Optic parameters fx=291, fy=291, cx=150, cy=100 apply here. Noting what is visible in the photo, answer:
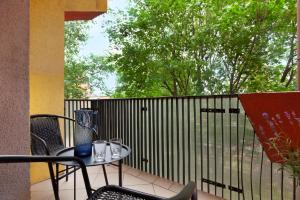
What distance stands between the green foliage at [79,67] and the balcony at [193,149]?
22.2 ft

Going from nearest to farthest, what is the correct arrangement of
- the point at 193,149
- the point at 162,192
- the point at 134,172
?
the point at 162,192 → the point at 193,149 → the point at 134,172

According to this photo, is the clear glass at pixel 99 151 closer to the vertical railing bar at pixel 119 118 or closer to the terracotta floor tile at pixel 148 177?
the terracotta floor tile at pixel 148 177

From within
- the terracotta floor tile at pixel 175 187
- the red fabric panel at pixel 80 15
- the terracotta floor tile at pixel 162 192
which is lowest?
the terracotta floor tile at pixel 162 192

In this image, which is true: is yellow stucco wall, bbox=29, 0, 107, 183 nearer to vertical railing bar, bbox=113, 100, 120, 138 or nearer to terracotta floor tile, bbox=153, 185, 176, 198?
vertical railing bar, bbox=113, 100, 120, 138

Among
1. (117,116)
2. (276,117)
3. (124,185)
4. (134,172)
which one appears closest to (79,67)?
(117,116)

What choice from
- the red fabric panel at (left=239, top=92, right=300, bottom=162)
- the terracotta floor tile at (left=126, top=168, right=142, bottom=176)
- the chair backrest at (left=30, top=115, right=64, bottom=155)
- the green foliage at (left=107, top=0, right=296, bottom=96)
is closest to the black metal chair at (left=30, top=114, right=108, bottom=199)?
the chair backrest at (left=30, top=115, right=64, bottom=155)

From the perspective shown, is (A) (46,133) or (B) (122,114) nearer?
(A) (46,133)

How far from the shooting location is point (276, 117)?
196 centimetres

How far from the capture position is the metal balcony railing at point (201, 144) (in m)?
2.62

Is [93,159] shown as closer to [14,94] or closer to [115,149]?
[115,149]

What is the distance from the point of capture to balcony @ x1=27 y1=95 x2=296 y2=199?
2633 mm

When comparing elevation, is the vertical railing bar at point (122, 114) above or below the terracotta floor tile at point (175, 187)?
above

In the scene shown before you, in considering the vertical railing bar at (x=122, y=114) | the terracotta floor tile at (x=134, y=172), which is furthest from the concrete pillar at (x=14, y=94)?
the vertical railing bar at (x=122, y=114)

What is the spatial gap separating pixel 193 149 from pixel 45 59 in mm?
2116
